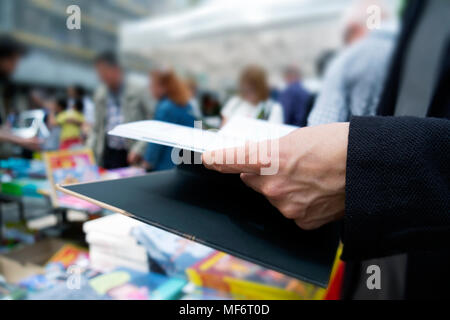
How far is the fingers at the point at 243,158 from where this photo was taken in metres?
0.35

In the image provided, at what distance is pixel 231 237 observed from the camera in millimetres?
381

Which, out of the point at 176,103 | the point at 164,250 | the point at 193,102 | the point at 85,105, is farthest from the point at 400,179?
the point at 85,105

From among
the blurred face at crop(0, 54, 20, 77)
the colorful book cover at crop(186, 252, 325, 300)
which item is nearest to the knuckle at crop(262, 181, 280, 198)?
the colorful book cover at crop(186, 252, 325, 300)

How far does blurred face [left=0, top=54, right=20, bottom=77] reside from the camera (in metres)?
1.41

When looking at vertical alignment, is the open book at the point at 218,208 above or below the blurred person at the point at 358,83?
below

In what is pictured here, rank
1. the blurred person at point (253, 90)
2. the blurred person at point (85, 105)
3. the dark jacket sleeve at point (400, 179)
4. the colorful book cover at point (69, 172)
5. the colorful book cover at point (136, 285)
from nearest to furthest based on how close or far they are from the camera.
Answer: the dark jacket sleeve at point (400, 179)
the colorful book cover at point (136, 285)
the colorful book cover at point (69, 172)
the blurred person at point (253, 90)
the blurred person at point (85, 105)

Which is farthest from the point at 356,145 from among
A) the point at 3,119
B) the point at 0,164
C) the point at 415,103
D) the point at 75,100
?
the point at 75,100

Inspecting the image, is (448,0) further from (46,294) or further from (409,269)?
(46,294)

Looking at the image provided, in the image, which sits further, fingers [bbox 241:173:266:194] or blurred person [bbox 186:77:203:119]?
blurred person [bbox 186:77:203:119]

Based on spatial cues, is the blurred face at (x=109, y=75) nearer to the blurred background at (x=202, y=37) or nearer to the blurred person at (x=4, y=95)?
the blurred person at (x=4, y=95)

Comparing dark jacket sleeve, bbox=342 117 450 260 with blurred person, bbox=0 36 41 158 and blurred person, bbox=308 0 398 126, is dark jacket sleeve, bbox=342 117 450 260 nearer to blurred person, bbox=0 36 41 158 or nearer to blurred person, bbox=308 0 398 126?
blurred person, bbox=308 0 398 126

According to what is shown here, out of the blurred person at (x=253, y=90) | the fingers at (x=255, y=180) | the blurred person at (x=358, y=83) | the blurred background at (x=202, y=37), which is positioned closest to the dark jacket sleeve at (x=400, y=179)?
the fingers at (x=255, y=180)

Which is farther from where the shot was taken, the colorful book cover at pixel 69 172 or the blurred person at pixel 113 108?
the blurred person at pixel 113 108

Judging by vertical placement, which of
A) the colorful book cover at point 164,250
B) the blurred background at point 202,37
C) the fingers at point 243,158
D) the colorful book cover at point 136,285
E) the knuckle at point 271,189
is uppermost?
the blurred background at point 202,37
